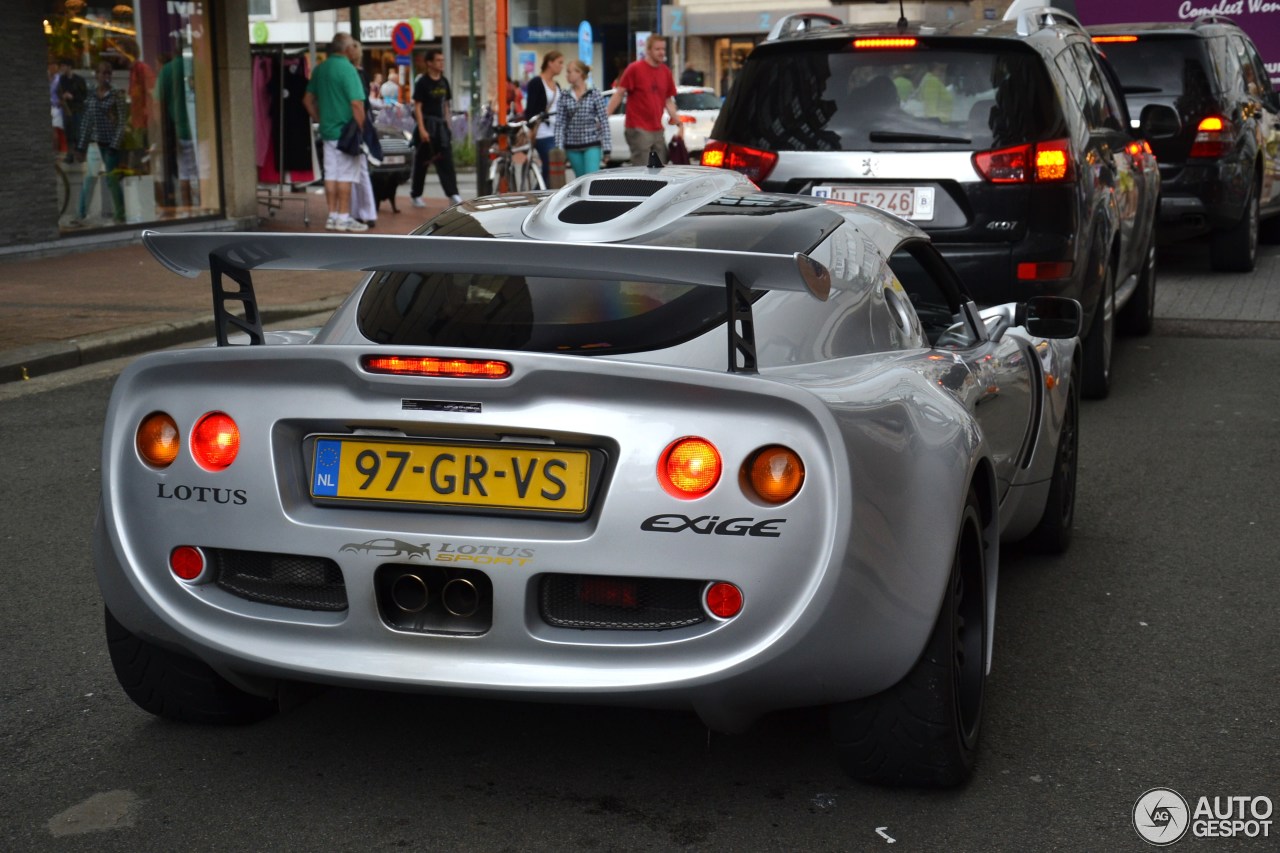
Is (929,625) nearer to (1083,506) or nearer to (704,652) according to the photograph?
(704,652)

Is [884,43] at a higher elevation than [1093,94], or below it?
higher

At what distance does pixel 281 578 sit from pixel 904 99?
16.9 feet

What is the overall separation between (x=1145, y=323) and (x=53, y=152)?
375 inches

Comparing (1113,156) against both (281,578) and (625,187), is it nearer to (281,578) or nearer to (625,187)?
(625,187)

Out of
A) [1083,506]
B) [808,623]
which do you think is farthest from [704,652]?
[1083,506]

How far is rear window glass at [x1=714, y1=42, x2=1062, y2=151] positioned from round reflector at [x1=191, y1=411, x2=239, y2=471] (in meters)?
4.97

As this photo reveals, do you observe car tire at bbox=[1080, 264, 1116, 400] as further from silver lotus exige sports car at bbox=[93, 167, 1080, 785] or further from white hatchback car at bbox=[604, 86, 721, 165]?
white hatchback car at bbox=[604, 86, 721, 165]

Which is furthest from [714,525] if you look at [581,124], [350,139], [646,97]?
[581,124]

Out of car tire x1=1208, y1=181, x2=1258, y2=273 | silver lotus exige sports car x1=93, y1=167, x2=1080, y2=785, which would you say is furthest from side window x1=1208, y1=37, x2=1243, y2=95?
silver lotus exige sports car x1=93, y1=167, x2=1080, y2=785

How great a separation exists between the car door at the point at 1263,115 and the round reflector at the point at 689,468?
39.8 feet

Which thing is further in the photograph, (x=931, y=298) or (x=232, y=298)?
(x=931, y=298)

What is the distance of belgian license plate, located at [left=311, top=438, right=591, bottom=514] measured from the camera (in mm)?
3127

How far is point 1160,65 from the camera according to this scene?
43.7 feet

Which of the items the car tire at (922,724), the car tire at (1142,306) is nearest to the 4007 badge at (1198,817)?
the car tire at (922,724)
